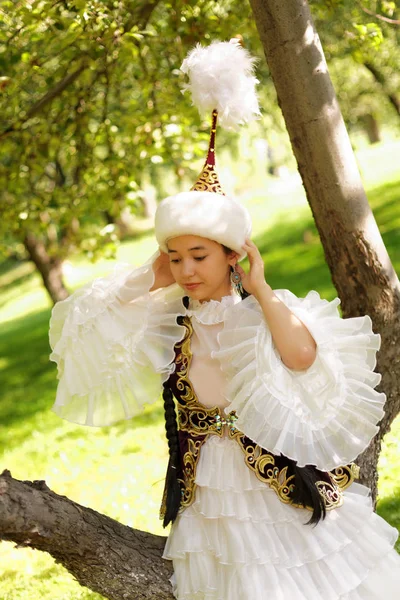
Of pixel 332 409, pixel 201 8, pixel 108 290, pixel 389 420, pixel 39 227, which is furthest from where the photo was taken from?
pixel 39 227

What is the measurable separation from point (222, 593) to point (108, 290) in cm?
123

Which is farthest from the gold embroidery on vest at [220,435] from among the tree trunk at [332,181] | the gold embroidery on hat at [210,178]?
the tree trunk at [332,181]

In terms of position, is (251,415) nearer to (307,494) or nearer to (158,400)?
(307,494)

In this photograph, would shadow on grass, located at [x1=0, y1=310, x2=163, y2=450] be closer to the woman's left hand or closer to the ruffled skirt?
the ruffled skirt

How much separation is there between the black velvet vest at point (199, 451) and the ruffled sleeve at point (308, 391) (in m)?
0.13

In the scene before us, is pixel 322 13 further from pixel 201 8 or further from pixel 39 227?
pixel 39 227

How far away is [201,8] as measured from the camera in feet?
16.1

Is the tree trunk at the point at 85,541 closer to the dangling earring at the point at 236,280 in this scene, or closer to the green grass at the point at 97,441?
the green grass at the point at 97,441

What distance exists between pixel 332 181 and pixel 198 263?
110 cm

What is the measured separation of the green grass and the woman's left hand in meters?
1.15

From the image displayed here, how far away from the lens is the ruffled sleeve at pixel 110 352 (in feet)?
9.55

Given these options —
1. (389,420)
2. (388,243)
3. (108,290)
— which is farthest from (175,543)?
(388,243)

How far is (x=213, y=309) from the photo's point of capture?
2.84 metres

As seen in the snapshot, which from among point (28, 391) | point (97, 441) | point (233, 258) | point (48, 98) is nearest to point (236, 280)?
point (233, 258)
